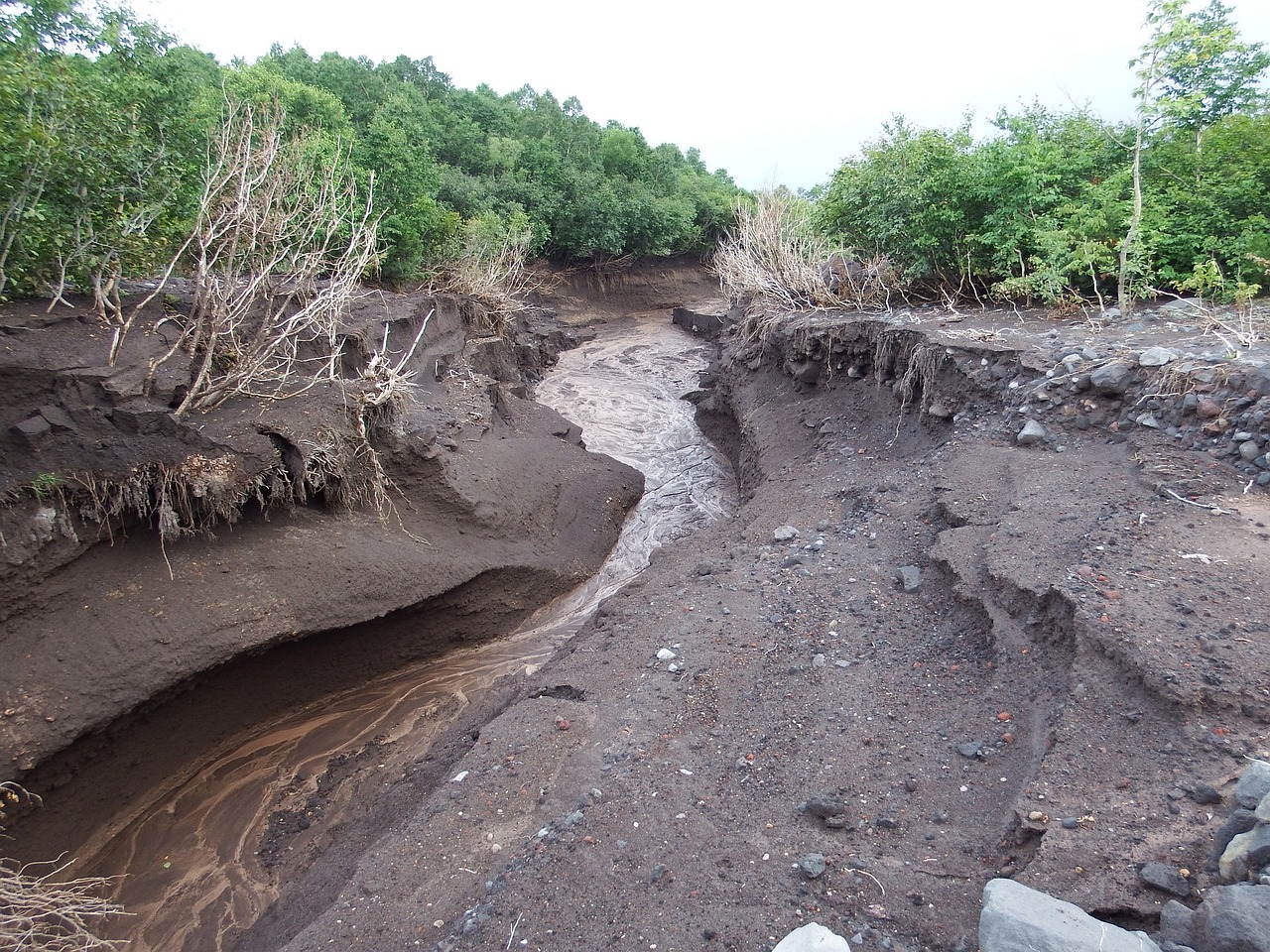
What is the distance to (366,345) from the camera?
8.23 meters

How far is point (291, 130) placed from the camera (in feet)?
34.7

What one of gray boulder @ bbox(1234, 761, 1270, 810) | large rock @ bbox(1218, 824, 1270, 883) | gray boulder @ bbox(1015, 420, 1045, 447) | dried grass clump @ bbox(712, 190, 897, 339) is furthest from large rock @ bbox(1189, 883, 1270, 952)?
dried grass clump @ bbox(712, 190, 897, 339)

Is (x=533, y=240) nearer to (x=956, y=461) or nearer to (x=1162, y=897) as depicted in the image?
(x=956, y=461)

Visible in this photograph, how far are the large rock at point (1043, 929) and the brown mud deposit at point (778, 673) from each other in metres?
0.32

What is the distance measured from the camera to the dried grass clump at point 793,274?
9.84 meters

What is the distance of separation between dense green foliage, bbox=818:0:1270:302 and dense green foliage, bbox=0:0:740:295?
6.73m

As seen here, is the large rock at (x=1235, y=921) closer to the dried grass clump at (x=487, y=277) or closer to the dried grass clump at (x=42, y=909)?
the dried grass clump at (x=42, y=909)

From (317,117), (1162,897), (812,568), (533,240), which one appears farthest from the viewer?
(533,240)

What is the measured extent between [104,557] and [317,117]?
30.3 feet

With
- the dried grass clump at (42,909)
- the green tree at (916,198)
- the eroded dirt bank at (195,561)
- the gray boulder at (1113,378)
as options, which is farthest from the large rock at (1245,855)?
the green tree at (916,198)

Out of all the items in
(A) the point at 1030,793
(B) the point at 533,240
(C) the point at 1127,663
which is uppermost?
(B) the point at 533,240

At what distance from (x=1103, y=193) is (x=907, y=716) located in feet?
22.4

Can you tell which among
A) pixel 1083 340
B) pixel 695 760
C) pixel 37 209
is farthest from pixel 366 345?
pixel 1083 340

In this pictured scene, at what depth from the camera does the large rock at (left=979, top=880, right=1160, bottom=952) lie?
2090 millimetres
